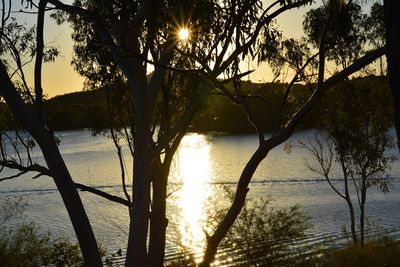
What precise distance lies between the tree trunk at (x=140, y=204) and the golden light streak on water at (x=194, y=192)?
1543 mm

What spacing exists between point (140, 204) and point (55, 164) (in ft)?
2.52

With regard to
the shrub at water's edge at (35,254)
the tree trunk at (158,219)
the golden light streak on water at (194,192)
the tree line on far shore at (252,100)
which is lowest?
the golden light streak on water at (194,192)

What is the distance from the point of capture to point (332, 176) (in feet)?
78.9

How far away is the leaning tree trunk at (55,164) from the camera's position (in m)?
4.36

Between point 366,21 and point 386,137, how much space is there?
2371mm

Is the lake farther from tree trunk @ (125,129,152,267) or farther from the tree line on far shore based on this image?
tree trunk @ (125,129,152,267)

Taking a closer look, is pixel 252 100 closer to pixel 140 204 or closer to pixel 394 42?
pixel 140 204

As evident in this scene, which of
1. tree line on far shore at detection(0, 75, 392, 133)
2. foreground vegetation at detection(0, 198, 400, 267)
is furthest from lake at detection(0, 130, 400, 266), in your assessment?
tree line on far shore at detection(0, 75, 392, 133)

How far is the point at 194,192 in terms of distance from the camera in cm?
2381

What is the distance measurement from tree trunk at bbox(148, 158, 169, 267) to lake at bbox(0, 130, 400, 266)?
5.34m

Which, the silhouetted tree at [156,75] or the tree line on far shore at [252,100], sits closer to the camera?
the silhouetted tree at [156,75]

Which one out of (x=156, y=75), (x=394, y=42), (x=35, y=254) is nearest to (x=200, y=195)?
(x=35, y=254)

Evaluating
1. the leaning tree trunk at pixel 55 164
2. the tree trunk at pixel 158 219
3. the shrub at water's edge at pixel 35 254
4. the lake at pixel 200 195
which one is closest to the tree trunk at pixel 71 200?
the leaning tree trunk at pixel 55 164

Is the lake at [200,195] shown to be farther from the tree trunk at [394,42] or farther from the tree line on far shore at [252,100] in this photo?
the tree trunk at [394,42]
